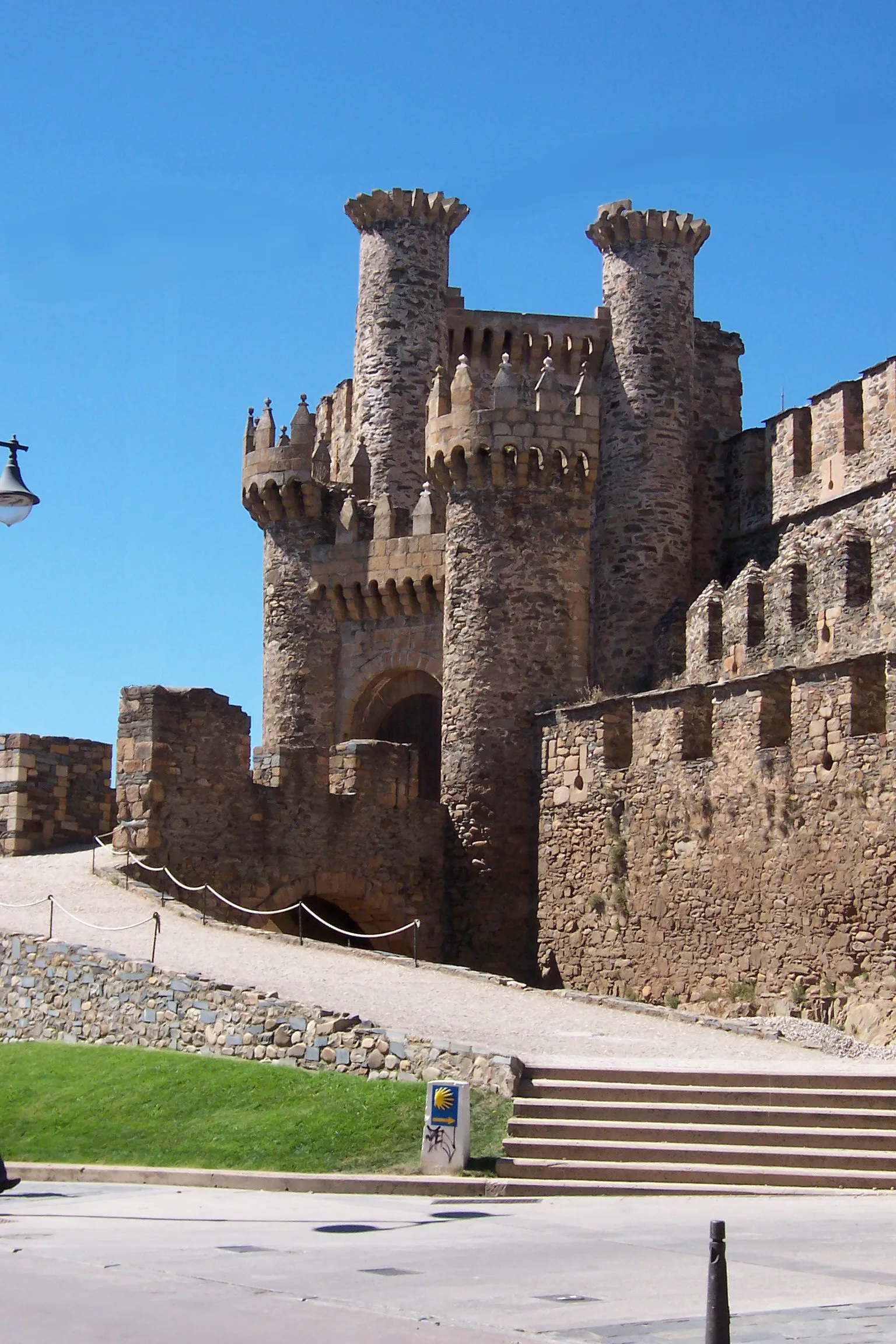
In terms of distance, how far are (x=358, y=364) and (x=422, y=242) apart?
2351 millimetres

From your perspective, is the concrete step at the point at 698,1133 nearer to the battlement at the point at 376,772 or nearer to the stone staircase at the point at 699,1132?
the stone staircase at the point at 699,1132

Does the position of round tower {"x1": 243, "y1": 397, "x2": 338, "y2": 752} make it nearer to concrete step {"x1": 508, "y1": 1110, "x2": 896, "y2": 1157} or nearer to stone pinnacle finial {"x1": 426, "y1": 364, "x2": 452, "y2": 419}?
stone pinnacle finial {"x1": 426, "y1": 364, "x2": 452, "y2": 419}

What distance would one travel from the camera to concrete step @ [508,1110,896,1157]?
15.2 m

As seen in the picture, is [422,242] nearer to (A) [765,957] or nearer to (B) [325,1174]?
(A) [765,957]

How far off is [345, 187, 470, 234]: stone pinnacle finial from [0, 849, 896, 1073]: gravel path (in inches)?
587

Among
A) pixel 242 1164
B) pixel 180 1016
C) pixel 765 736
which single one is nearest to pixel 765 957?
pixel 765 736

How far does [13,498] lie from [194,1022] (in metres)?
6.16

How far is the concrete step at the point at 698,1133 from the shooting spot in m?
15.2

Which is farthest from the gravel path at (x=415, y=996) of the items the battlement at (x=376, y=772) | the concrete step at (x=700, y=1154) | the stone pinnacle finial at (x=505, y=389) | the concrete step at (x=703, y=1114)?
the stone pinnacle finial at (x=505, y=389)

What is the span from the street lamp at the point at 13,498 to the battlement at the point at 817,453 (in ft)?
58.0

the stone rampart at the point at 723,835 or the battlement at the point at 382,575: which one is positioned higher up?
the battlement at the point at 382,575

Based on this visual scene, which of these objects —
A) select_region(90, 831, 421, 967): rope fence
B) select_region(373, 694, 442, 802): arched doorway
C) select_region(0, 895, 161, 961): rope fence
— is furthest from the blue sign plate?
select_region(373, 694, 442, 802): arched doorway

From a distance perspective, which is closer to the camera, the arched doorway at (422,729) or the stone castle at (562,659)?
the stone castle at (562,659)

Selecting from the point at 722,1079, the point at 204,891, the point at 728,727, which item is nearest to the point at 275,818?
the point at 204,891
